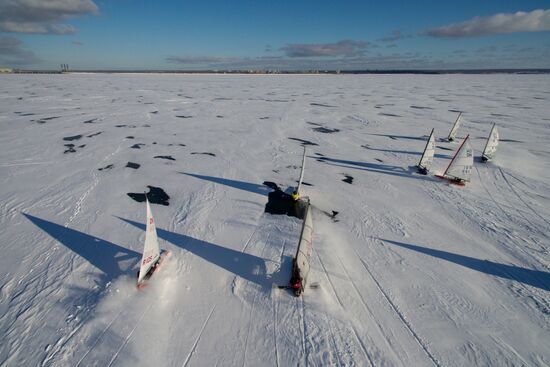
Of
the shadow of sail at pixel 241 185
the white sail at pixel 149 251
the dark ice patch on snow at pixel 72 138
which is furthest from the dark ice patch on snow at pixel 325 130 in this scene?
the white sail at pixel 149 251

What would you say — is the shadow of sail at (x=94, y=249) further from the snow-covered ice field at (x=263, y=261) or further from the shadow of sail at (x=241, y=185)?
the shadow of sail at (x=241, y=185)

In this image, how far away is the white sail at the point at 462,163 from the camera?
538 inches

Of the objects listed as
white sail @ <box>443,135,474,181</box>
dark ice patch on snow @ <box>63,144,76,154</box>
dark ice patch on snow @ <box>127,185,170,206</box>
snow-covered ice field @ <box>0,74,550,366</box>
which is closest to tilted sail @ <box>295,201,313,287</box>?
snow-covered ice field @ <box>0,74,550,366</box>

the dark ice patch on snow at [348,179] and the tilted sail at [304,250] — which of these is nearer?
the tilted sail at [304,250]

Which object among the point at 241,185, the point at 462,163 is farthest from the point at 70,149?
the point at 462,163

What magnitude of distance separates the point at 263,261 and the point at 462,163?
1122cm

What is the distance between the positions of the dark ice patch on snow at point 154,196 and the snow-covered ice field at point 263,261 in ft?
1.02

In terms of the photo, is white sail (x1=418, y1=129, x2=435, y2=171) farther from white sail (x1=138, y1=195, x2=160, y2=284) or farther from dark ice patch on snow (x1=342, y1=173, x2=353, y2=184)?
white sail (x1=138, y1=195, x2=160, y2=284)

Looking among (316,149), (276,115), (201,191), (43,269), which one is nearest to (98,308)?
(43,269)

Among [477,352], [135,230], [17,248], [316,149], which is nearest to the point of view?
[477,352]

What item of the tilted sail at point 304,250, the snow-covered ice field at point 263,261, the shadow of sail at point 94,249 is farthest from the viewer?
the shadow of sail at point 94,249

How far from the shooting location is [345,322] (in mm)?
6801

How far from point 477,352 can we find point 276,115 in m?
27.1

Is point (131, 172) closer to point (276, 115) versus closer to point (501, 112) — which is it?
point (276, 115)
